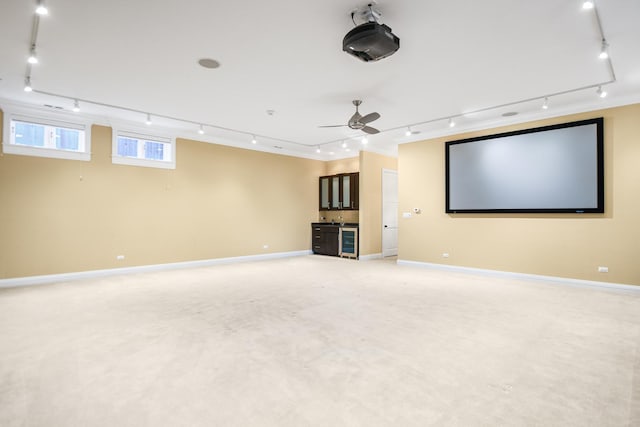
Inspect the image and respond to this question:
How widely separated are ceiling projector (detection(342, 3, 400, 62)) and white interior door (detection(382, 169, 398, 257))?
615 centimetres

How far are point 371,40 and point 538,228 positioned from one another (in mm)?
4866

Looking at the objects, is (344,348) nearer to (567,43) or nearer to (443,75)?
(443,75)

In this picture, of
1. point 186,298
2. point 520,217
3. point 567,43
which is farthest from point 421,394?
point 520,217

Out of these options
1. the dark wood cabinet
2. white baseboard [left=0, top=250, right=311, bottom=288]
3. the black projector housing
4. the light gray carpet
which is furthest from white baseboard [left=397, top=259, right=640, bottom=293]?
the black projector housing

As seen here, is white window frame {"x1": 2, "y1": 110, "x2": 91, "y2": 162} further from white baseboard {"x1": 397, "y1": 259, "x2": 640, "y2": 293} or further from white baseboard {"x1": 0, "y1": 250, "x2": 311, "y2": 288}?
white baseboard {"x1": 397, "y1": 259, "x2": 640, "y2": 293}

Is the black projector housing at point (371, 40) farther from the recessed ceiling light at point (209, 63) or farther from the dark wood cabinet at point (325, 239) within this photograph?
the dark wood cabinet at point (325, 239)

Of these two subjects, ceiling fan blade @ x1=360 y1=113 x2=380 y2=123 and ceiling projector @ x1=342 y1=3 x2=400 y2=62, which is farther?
ceiling fan blade @ x1=360 y1=113 x2=380 y2=123

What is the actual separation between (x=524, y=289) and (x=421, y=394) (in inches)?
155

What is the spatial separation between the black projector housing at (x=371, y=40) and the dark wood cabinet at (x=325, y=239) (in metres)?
6.15

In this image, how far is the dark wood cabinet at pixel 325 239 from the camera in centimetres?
894

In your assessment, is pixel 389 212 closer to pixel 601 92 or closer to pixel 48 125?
pixel 601 92

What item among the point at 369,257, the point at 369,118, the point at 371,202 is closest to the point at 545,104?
the point at 369,118

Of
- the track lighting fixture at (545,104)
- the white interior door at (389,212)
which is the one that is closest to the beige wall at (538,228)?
the track lighting fixture at (545,104)

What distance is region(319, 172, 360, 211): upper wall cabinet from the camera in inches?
347
